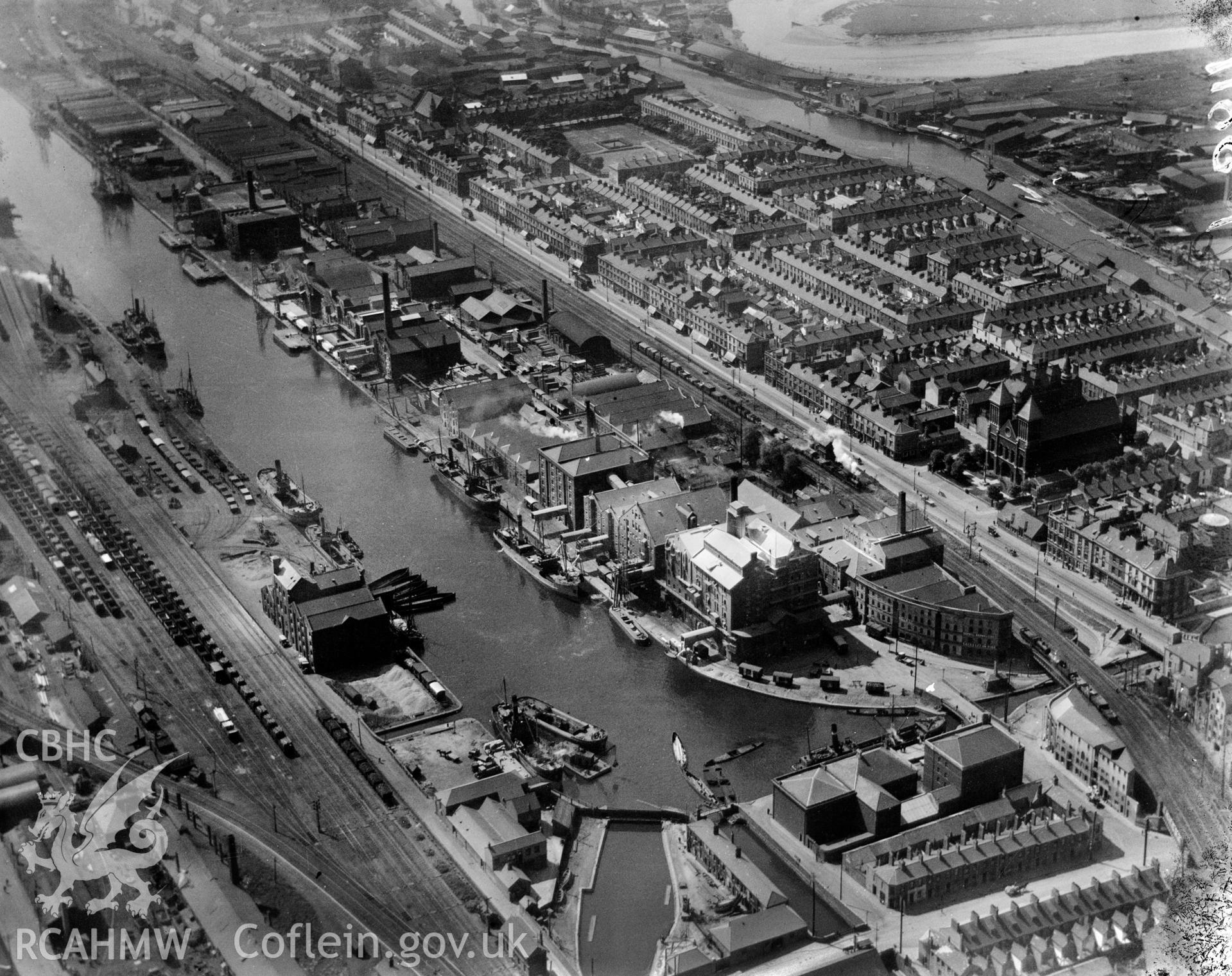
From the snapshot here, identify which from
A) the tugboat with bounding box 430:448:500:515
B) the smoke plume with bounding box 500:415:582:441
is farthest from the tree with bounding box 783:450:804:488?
the tugboat with bounding box 430:448:500:515

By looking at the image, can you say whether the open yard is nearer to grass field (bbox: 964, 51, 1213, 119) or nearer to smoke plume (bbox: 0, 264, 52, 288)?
grass field (bbox: 964, 51, 1213, 119)

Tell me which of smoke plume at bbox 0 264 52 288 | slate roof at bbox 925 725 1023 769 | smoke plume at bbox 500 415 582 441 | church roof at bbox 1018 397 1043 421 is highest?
church roof at bbox 1018 397 1043 421

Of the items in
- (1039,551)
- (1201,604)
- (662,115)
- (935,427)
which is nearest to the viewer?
(1201,604)

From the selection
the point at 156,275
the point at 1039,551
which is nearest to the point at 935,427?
the point at 1039,551

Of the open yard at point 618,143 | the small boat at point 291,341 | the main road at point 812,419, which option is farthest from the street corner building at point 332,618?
the open yard at point 618,143

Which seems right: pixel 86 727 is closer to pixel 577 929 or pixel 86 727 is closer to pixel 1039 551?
pixel 577 929

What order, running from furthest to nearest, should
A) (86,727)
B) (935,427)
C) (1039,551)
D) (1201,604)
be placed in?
(935,427) < (1039,551) < (1201,604) < (86,727)
